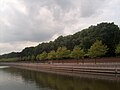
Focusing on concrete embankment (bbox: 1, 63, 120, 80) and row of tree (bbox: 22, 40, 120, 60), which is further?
row of tree (bbox: 22, 40, 120, 60)

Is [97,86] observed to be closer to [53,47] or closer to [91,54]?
[91,54]

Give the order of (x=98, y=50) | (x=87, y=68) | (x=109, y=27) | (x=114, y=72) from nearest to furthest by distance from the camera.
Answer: (x=114, y=72)
(x=87, y=68)
(x=98, y=50)
(x=109, y=27)

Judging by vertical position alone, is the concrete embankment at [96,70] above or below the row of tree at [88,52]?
below

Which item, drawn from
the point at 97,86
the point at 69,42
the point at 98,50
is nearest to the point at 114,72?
the point at 97,86

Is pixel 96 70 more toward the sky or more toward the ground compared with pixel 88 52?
more toward the ground

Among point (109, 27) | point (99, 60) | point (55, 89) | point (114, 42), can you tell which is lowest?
point (55, 89)

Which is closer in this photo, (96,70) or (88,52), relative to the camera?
(96,70)

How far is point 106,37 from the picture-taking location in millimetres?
104625

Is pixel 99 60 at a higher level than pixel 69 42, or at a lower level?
lower

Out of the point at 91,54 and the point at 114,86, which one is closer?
the point at 114,86

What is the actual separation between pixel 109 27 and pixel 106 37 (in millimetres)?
8691

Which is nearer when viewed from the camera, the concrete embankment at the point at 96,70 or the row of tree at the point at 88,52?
the concrete embankment at the point at 96,70

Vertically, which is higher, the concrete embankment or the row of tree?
the row of tree

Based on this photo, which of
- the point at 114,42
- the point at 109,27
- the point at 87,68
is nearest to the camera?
the point at 87,68
